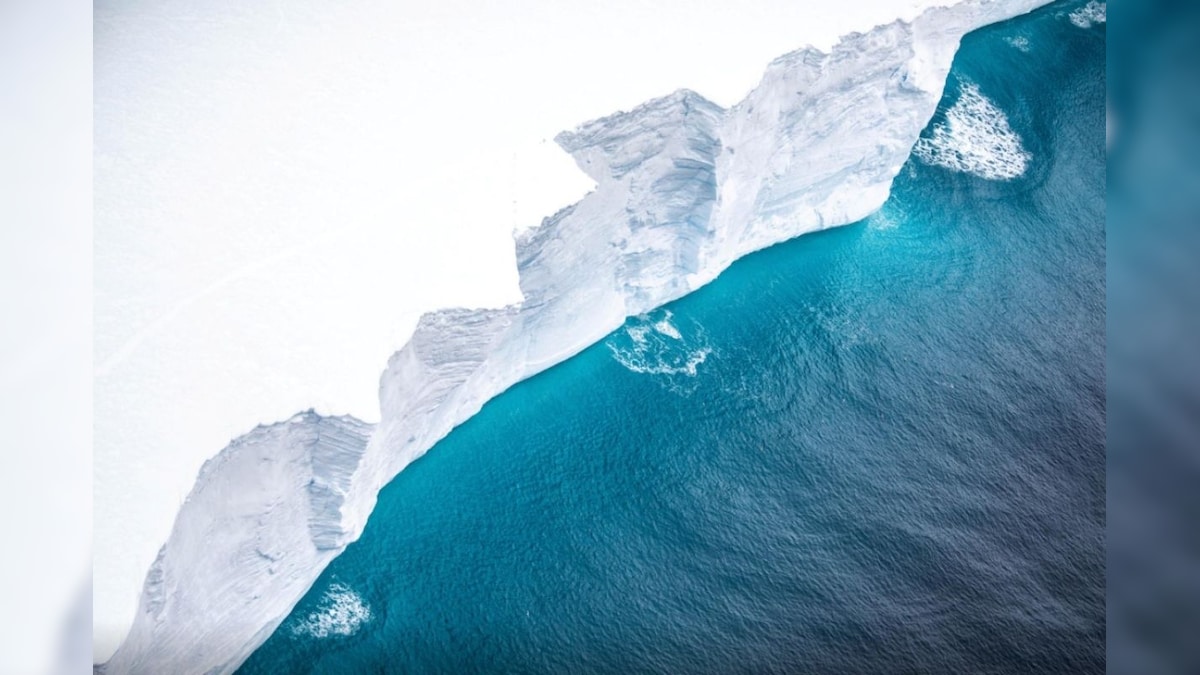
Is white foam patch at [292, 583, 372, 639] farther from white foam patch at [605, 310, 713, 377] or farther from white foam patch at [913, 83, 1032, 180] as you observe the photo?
white foam patch at [913, 83, 1032, 180]

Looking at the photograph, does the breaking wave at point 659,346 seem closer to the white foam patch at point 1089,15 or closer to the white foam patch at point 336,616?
the white foam patch at point 336,616

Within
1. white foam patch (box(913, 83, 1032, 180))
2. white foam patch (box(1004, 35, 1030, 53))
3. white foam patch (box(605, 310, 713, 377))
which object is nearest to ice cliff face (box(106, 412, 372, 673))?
white foam patch (box(605, 310, 713, 377))

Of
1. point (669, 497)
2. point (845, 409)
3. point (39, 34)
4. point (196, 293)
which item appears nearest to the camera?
point (39, 34)

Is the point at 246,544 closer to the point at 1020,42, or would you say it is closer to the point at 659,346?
the point at 659,346

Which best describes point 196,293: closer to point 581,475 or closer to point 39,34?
point 39,34

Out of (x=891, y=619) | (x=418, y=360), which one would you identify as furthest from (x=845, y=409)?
(x=418, y=360)

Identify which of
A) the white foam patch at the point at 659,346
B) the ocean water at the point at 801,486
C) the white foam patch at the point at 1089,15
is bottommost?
the ocean water at the point at 801,486

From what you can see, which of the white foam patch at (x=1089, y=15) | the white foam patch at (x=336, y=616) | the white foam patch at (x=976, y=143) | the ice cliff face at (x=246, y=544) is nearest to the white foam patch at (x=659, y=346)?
the ice cliff face at (x=246, y=544)
